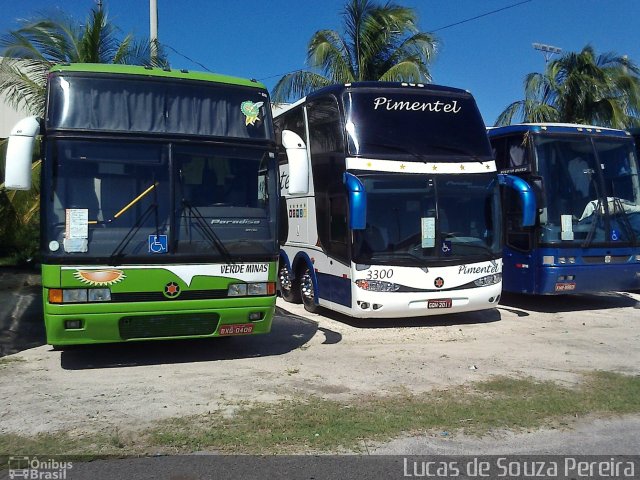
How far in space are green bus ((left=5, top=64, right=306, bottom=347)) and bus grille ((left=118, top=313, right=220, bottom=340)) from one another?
12 mm

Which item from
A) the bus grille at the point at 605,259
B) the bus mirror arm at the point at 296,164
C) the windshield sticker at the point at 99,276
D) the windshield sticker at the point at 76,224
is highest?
the bus mirror arm at the point at 296,164

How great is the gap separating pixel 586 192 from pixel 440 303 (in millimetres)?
3825

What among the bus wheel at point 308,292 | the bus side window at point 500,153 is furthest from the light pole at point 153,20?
the bus side window at point 500,153

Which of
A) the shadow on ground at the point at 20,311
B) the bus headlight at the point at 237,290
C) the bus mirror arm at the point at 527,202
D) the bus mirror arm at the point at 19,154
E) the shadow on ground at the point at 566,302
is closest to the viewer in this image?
the bus mirror arm at the point at 19,154

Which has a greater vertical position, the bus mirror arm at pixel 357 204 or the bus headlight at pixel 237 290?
the bus mirror arm at pixel 357 204

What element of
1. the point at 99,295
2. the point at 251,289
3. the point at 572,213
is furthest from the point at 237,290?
the point at 572,213

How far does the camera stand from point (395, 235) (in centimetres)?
934

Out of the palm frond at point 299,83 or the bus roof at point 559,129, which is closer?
the bus roof at point 559,129

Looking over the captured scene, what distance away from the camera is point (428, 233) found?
9.44 m

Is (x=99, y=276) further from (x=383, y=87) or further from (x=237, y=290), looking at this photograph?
(x=383, y=87)

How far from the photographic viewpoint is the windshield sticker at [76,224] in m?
6.68

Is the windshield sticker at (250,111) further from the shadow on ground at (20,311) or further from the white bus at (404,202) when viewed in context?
the shadow on ground at (20,311)

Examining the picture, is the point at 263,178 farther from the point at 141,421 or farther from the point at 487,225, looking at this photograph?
the point at 487,225

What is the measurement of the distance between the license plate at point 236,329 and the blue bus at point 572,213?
5727 mm
